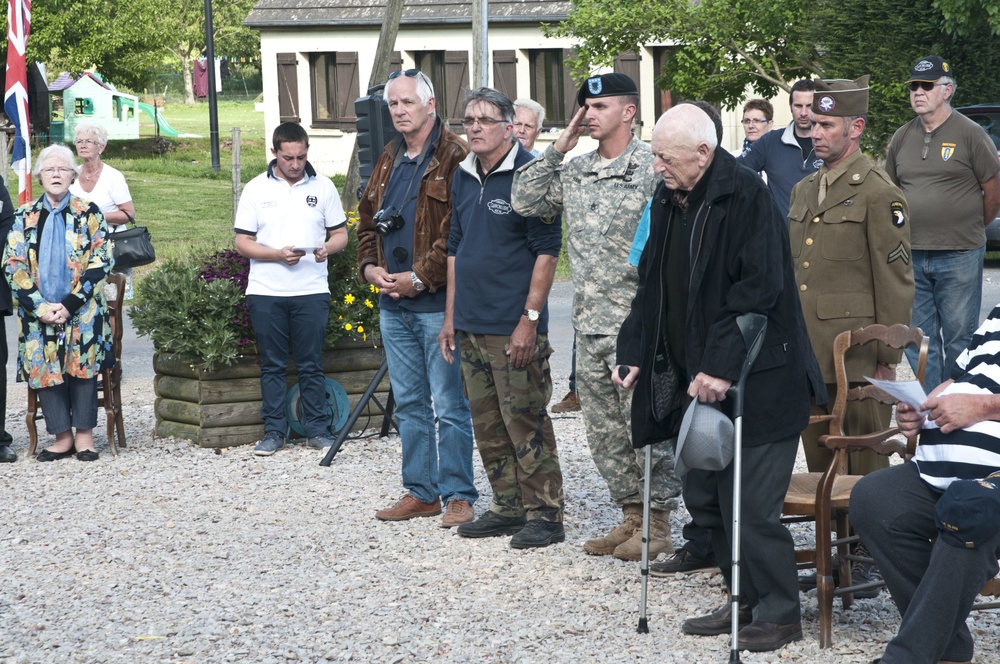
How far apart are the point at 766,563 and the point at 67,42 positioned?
3782cm

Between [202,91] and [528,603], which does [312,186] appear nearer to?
[528,603]

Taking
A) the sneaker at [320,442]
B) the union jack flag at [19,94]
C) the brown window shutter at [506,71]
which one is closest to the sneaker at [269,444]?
the sneaker at [320,442]

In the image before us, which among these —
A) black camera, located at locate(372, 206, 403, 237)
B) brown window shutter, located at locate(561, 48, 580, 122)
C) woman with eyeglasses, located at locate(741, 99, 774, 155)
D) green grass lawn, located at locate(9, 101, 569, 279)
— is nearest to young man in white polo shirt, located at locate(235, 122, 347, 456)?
black camera, located at locate(372, 206, 403, 237)

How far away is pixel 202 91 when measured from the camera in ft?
210

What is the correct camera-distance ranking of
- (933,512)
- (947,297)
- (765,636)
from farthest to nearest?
(947,297)
(765,636)
(933,512)

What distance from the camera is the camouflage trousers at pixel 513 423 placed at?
6062 millimetres

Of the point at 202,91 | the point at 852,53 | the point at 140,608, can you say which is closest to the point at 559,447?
the point at 140,608

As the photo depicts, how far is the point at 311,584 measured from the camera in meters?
5.71

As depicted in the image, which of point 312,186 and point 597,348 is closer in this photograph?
point 597,348

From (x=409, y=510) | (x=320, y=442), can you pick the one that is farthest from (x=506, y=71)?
(x=409, y=510)

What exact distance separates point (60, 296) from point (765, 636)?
5.19 m

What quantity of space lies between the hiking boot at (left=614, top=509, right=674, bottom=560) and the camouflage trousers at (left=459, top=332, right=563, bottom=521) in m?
0.48

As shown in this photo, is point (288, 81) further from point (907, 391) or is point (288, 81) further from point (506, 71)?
point (907, 391)

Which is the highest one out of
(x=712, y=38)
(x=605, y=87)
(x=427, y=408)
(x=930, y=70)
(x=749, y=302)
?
(x=712, y=38)
